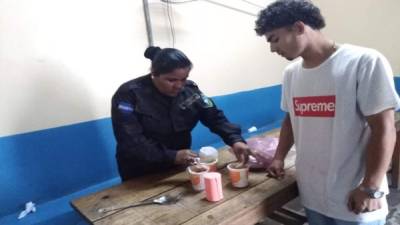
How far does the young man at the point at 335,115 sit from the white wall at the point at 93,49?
1273 millimetres

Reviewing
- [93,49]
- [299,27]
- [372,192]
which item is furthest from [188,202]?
[93,49]

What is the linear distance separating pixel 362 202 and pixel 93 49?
1.73 metres

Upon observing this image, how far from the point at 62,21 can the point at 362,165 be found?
177 cm

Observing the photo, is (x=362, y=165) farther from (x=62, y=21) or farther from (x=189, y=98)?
(x=62, y=21)

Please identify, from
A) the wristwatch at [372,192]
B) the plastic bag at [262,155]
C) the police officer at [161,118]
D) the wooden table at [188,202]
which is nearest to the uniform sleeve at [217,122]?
the police officer at [161,118]

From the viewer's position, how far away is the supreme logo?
3.42 feet

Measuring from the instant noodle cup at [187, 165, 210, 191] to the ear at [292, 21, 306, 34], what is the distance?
0.63 m

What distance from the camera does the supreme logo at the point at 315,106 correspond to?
1.04 meters

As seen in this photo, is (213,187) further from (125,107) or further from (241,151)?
(125,107)

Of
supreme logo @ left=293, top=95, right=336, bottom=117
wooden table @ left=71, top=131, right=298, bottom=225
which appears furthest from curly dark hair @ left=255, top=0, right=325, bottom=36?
wooden table @ left=71, top=131, right=298, bottom=225

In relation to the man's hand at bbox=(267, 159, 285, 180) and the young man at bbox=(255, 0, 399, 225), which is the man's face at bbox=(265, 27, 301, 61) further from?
the man's hand at bbox=(267, 159, 285, 180)

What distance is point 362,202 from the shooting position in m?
1.00

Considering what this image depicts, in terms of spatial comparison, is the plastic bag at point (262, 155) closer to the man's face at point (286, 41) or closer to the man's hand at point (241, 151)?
the man's hand at point (241, 151)

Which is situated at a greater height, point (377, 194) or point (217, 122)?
point (217, 122)
